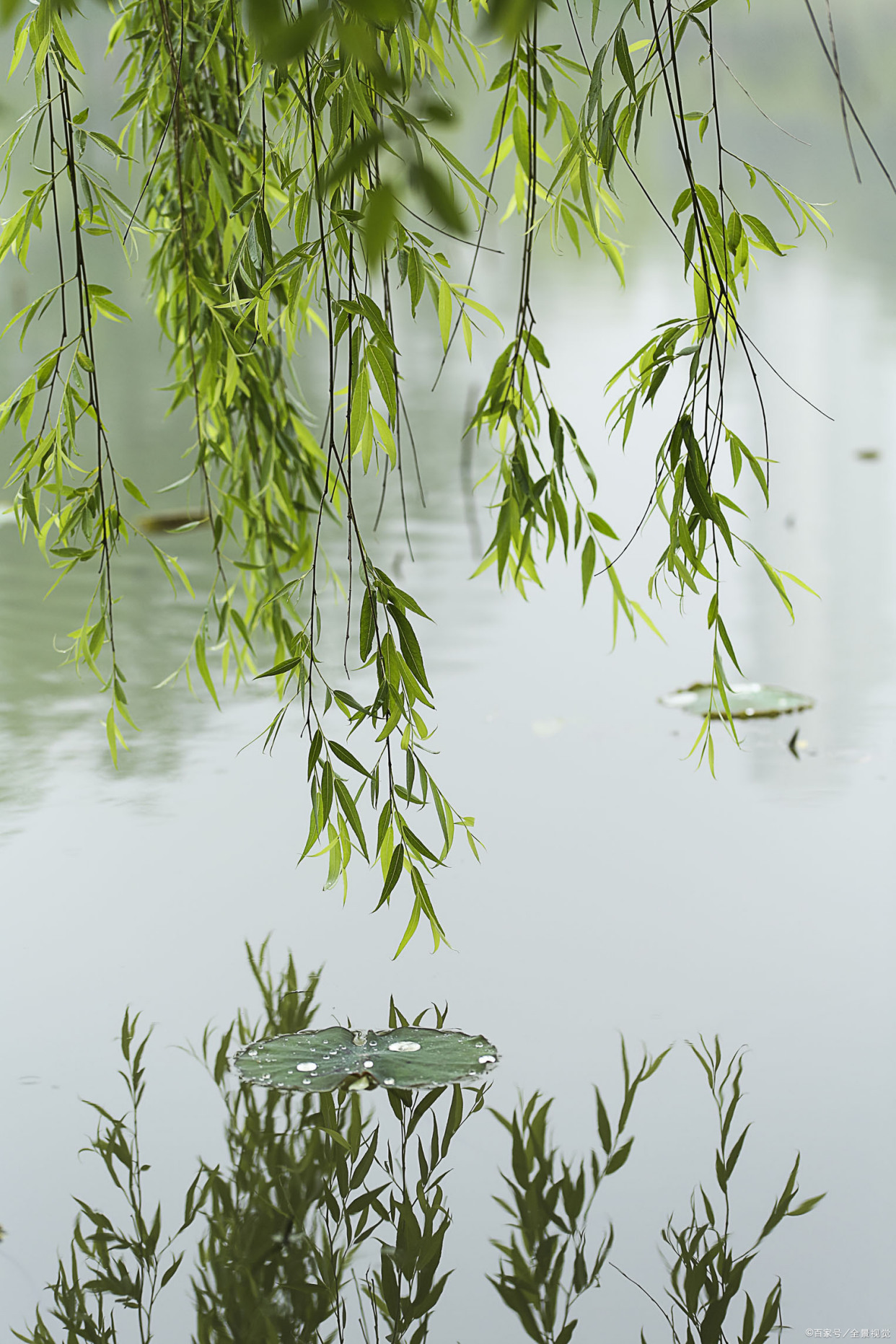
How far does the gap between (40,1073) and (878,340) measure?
395 centimetres

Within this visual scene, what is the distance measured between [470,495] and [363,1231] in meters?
2.33

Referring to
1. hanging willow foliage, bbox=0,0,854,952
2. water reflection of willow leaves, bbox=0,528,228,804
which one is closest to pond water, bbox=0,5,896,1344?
water reflection of willow leaves, bbox=0,528,228,804

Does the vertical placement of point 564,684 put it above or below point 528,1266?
above

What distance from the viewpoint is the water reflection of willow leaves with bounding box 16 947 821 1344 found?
39.9 inches

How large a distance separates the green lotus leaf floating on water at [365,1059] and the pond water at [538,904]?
0.04 metres

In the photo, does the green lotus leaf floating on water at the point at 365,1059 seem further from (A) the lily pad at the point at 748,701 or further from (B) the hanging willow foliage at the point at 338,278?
(A) the lily pad at the point at 748,701

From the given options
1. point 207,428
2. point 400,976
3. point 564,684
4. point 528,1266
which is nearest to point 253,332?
point 207,428

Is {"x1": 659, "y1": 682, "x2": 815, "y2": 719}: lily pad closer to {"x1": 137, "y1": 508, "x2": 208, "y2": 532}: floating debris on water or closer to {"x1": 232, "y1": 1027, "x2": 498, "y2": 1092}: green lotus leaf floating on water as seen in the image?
{"x1": 232, "y1": 1027, "x2": 498, "y2": 1092}: green lotus leaf floating on water

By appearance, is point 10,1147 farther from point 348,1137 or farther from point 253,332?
point 253,332

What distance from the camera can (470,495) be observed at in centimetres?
327

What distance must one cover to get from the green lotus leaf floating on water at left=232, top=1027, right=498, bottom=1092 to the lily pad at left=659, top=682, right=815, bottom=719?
908 millimetres

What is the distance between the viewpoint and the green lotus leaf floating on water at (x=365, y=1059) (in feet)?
4.15

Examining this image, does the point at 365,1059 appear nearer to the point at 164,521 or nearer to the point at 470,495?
the point at 164,521

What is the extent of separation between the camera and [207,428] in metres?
1.43
